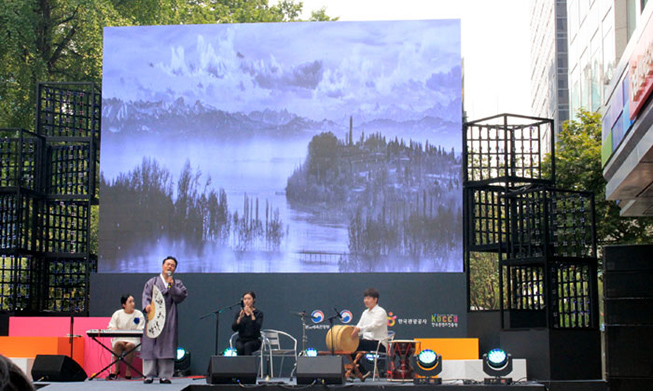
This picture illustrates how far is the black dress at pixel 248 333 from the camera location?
1043 cm

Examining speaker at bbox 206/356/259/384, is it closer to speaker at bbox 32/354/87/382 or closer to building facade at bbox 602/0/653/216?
speaker at bbox 32/354/87/382

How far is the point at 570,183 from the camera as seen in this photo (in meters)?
15.4

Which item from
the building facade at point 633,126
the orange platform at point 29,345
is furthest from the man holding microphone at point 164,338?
the building facade at point 633,126

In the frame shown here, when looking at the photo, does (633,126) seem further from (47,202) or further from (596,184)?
(47,202)

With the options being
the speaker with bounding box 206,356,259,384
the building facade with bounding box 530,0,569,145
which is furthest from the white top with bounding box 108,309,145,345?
the building facade with bounding box 530,0,569,145

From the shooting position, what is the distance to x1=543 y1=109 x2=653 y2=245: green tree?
48.8 ft

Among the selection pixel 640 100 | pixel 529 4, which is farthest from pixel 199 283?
pixel 529 4

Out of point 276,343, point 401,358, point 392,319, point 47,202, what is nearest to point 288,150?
point 392,319

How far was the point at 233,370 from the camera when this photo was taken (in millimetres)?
9406

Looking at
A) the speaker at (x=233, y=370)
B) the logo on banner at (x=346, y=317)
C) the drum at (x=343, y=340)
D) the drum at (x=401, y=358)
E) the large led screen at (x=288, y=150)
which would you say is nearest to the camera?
the speaker at (x=233, y=370)

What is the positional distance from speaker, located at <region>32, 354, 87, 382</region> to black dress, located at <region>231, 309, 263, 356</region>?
201cm

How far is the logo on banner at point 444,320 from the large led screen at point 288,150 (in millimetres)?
816

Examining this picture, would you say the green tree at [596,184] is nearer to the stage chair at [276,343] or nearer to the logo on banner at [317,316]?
the logo on banner at [317,316]

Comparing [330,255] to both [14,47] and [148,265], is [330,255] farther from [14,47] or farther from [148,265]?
[14,47]
